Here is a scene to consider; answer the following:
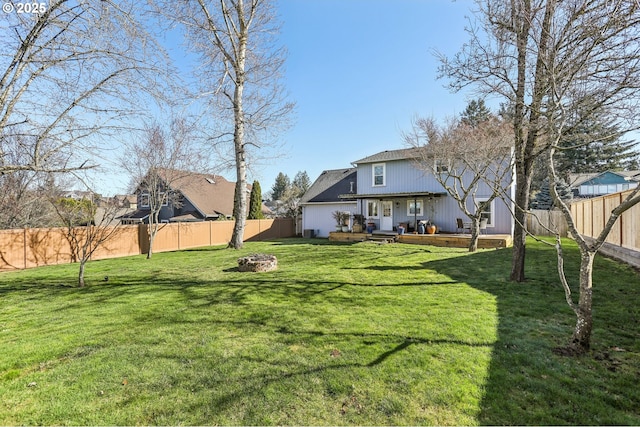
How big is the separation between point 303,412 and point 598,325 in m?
4.41

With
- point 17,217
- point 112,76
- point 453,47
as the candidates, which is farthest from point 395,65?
point 17,217

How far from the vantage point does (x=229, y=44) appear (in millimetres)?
13531

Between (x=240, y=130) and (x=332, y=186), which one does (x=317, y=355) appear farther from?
(x=332, y=186)

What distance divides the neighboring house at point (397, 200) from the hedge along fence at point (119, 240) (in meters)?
4.96

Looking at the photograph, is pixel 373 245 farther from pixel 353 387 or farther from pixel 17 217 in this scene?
pixel 17 217

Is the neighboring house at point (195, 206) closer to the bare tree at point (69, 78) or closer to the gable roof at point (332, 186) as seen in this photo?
the gable roof at point (332, 186)

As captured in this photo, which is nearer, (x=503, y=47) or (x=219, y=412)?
(x=219, y=412)

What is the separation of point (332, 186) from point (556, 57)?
696 inches

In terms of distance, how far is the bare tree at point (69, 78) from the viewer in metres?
3.88

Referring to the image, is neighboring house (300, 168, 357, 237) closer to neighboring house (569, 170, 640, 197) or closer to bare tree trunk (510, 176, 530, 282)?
bare tree trunk (510, 176, 530, 282)

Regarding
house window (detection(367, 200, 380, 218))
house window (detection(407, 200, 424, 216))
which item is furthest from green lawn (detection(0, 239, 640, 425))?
house window (detection(367, 200, 380, 218))

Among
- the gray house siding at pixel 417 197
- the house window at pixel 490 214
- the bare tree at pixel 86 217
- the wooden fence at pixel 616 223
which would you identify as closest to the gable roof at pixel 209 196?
the bare tree at pixel 86 217

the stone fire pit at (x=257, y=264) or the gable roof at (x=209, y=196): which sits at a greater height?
the gable roof at (x=209, y=196)

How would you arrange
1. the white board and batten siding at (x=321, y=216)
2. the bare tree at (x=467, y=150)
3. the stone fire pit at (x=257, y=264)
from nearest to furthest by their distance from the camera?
1. the stone fire pit at (x=257, y=264)
2. the bare tree at (x=467, y=150)
3. the white board and batten siding at (x=321, y=216)
